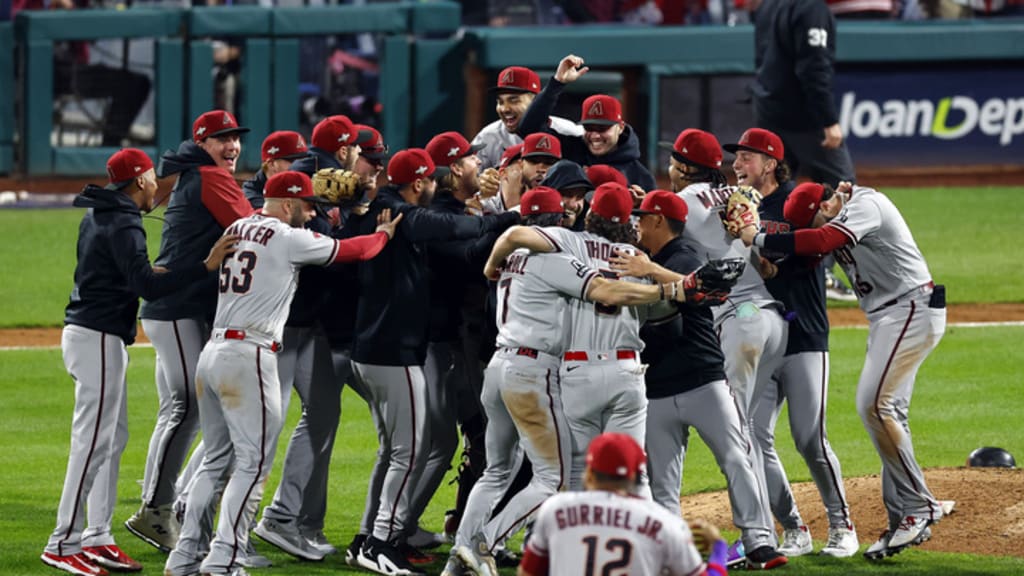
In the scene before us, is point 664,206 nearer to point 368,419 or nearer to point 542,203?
point 542,203

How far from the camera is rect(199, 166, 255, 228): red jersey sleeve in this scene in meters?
7.87

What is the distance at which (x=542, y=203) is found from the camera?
733cm

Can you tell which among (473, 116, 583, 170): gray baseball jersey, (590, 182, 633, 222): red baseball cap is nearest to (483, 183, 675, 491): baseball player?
(590, 182, 633, 222): red baseball cap

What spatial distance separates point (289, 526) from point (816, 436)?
8.10ft

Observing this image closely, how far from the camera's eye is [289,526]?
810 centimetres

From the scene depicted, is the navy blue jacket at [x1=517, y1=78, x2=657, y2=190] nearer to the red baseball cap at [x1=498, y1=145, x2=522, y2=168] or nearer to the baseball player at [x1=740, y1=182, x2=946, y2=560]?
the red baseball cap at [x1=498, y1=145, x2=522, y2=168]

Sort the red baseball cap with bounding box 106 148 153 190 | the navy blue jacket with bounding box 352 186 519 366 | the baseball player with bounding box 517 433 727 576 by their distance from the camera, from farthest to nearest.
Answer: the navy blue jacket with bounding box 352 186 519 366
the red baseball cap with bounding box 106 148 153 190
the baseball player with bounding box 517 433 727 576

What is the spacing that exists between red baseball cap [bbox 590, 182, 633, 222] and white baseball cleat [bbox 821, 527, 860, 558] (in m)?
2.00

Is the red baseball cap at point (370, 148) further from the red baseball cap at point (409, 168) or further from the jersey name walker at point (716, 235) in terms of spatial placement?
the jersey name walker at point (716, 235)

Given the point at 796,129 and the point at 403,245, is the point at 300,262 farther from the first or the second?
the point at 796,129

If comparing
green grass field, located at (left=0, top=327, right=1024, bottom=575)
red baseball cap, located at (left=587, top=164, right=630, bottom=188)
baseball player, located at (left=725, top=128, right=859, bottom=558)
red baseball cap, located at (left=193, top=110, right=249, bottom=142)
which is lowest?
green grass field, located at (left=0, top=327, right=1024, bottom=575)

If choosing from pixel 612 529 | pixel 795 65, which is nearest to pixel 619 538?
pixel 612 529

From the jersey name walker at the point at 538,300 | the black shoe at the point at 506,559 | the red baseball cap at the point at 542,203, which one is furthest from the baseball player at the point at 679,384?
the black shoe at the point at 506,559

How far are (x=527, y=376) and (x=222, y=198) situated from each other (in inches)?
67.5
